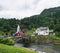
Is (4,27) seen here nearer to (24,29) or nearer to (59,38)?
(24,29)

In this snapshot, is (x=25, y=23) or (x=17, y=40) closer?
(x=17, y=40)

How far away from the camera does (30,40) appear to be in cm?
12375

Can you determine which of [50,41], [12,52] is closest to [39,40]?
[50,41]

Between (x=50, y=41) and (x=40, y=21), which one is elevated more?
(x=40, y=21)

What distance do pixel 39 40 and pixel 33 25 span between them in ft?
211

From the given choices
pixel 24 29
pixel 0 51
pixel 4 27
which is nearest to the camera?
pixel 0 51

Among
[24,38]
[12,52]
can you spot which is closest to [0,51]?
[12,52]

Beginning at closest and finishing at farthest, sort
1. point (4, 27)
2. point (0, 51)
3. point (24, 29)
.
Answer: point (0, 51), point (4, 27), point (24, 29)

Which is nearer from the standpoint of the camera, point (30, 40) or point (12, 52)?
point (12, 52)

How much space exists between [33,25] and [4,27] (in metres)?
23.7

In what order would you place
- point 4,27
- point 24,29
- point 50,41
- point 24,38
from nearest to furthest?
1. point 50,41
2. point 24,38
3. point 4,27
4. point 24,29

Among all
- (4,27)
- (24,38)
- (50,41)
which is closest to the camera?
(50,41)

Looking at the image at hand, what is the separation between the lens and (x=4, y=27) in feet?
569

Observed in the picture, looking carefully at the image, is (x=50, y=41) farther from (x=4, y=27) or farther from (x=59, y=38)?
(x=4, y=27)
